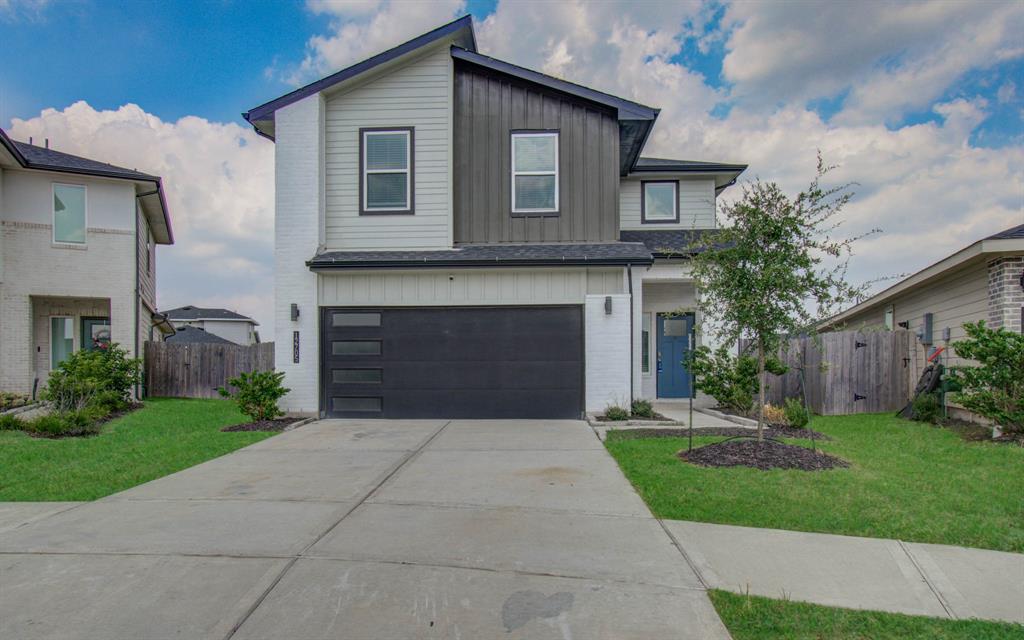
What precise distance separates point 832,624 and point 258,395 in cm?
1016

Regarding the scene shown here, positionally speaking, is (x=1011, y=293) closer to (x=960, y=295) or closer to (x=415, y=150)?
(x=960, y=295)

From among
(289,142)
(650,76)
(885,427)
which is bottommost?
(885,427)

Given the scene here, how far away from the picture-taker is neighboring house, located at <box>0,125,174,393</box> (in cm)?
1473

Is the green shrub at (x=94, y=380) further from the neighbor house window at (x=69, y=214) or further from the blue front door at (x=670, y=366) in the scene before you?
the blue front door at (x=670, y=366)

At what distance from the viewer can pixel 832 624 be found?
129 inches

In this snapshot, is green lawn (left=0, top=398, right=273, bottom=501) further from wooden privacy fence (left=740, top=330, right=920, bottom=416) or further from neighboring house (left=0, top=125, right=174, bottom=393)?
wooden privacy fence (left=740, top=330, right=920, bottom=416)

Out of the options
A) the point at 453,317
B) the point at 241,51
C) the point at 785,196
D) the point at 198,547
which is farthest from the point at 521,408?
the point at 241,51

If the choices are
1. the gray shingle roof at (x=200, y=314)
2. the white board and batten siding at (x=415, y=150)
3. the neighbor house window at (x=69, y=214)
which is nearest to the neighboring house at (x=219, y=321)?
the gray shingle roof at (x=200, y=314)

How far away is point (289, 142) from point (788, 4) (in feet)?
31.5

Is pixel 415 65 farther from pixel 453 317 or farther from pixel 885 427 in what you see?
pixel 885 427

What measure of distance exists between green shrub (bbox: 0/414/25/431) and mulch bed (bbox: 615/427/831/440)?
10214 mm

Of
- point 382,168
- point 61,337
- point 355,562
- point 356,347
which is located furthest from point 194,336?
point 355,562

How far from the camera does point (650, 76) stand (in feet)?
50.6

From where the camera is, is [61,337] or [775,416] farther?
[61,337]
